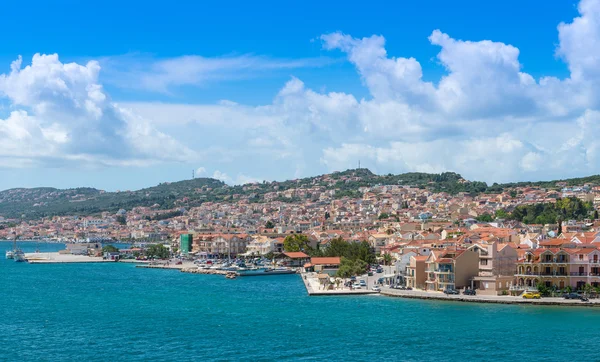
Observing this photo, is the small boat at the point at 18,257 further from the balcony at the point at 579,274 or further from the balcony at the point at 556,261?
the balcony at the point at 579,274

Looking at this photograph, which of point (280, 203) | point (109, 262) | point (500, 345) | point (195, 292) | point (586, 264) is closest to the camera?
point (500, 345)

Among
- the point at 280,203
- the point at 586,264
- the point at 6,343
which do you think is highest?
the point at 280,203

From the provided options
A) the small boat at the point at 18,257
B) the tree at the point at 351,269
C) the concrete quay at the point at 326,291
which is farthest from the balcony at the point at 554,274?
the small boat at the point at 18,257

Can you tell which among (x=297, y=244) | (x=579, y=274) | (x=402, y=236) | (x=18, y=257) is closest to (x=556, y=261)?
(x=579, y=274)

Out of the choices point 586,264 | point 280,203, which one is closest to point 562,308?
point 586,264

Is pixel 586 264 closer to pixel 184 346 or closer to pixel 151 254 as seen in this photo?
pixel 184 346

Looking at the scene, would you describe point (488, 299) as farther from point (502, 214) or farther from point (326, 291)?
point (502, 214)
